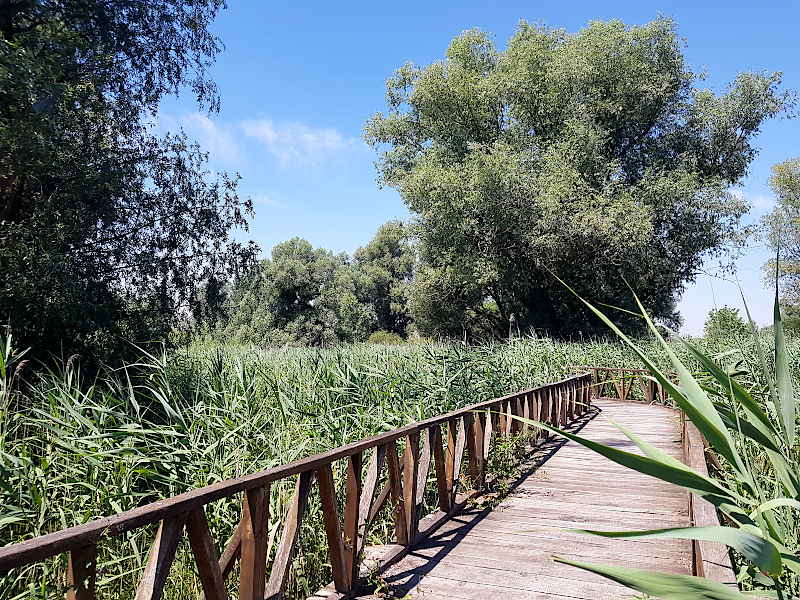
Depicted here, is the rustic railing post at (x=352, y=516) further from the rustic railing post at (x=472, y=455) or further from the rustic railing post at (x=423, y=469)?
the rustic railing post at (x=472, y=455)

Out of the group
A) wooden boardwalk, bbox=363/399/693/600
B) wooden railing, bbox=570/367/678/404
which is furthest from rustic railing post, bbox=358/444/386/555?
wooden railing, bbox=570/367/678/404

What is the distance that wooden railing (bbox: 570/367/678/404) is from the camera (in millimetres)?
14117

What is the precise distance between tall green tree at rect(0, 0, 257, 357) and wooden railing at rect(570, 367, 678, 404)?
9.56 m

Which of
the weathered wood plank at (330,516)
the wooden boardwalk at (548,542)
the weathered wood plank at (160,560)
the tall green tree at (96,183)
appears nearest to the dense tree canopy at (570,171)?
the tall green tree at (96,183)

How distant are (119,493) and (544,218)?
55.7ft

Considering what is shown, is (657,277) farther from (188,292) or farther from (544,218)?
(188,292)

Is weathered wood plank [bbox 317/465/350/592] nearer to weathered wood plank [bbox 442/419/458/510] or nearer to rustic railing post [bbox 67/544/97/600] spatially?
rustic railing post [bbox 67/544/97/600]

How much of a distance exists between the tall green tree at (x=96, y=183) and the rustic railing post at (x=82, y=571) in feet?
18.9

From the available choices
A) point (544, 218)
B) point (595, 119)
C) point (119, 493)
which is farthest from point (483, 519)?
point (595, 119)

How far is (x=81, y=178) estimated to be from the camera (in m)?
8.72

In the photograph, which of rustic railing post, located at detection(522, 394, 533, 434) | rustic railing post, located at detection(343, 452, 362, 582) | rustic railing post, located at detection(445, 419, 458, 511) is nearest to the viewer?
rustic railing post, located at detection(343, 452, 362, 582)

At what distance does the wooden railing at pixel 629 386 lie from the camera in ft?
46.3

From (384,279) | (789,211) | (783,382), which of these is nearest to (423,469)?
(783,382)

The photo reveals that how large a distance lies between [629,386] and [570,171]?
745 cm
